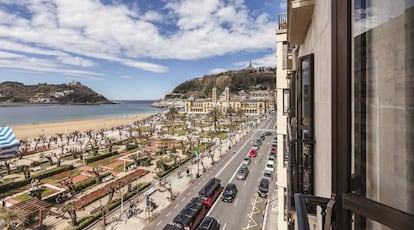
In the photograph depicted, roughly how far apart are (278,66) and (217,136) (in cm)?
4159

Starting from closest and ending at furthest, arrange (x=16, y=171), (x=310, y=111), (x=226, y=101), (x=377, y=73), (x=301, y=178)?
(x=377, y=73)
(x=310, y=111)
(x=301, y=178)
(x=16, y=171)
(x=226, y=101)

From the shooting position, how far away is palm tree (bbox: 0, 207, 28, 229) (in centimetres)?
1453

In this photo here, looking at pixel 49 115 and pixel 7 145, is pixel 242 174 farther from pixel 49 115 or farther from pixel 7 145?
pixel 49 115

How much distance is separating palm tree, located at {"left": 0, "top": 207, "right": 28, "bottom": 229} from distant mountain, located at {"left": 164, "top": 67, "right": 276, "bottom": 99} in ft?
483

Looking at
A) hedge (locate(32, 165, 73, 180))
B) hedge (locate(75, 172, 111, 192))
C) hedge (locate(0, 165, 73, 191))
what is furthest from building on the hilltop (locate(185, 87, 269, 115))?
hedge (locate(75, 172, 111, 192))

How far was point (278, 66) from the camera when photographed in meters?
10.3

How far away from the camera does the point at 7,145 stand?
25.4 m

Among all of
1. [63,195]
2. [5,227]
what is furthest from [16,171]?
[5,227]

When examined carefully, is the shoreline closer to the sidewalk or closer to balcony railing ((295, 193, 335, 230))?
the sidewalk

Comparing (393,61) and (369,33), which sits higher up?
Answer: (369,33)

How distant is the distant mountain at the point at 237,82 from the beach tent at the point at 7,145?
13748cm

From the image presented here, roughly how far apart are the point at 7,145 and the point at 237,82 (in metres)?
161

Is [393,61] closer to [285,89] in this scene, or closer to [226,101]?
[285,89]

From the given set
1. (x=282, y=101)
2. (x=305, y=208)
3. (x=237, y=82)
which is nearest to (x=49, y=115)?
(x=237, y=82)
